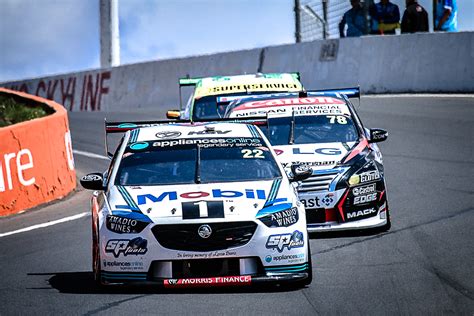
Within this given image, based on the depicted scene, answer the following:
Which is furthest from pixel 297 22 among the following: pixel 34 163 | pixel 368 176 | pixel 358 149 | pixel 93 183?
pixel 93 183

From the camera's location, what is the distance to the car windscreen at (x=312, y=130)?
Result: 13.1 meters

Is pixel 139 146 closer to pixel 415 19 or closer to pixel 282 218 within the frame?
pixel 282 218

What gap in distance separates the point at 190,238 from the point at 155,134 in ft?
6.35

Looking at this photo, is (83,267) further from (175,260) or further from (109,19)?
(109,19)

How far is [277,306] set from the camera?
8.39 m

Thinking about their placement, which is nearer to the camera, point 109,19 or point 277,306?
point 277,306

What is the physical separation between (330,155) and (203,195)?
3.42 metres

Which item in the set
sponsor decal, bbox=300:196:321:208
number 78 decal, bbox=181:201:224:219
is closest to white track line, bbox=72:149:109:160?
sponsor decal, bbox=300:196:321:208

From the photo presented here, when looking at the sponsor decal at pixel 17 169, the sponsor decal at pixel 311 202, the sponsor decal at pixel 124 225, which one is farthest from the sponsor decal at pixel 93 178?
the sponsor decal at pixel 17 169

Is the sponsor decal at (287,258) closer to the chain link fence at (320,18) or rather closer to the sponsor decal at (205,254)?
the sponsor decal at (205,254)

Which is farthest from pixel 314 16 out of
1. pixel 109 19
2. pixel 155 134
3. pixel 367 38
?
pixel 155 134

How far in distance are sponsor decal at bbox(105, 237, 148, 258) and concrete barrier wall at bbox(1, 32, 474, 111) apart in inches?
666

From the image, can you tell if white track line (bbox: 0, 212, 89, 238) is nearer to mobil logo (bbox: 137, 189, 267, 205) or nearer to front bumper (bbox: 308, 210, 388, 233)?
front bumper (bbox: 308, 210, 388, 233)

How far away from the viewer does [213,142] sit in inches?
408
